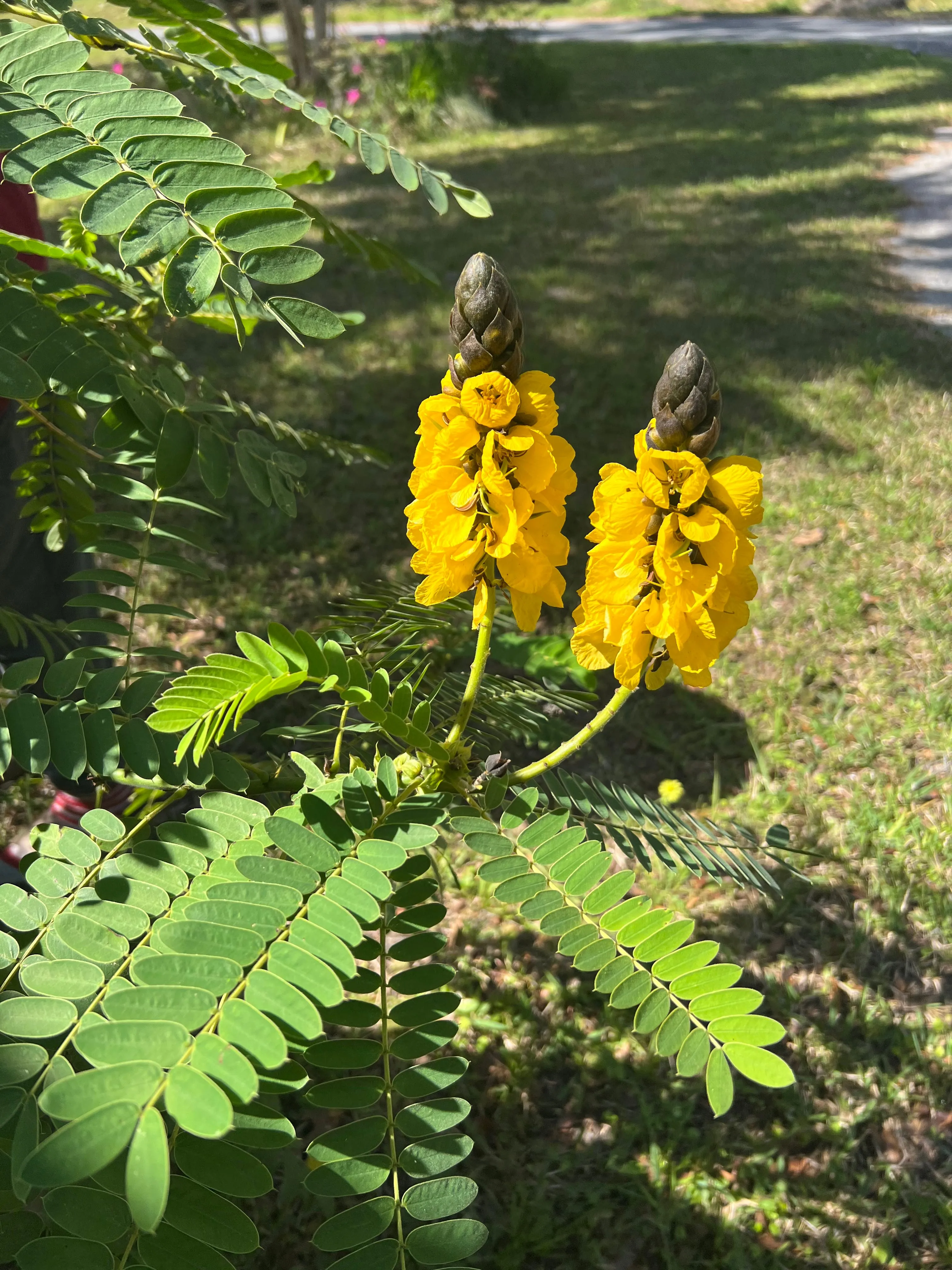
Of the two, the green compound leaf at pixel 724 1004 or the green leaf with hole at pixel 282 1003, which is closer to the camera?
the green leaf with hole at pixel 282 1003

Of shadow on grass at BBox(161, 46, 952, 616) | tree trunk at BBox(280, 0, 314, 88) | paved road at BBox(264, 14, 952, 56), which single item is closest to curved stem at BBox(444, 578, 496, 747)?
shadow on grass at BBox(161, 46, 952, 616)

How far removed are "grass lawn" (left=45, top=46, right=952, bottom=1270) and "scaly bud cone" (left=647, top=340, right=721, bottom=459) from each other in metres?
1.65

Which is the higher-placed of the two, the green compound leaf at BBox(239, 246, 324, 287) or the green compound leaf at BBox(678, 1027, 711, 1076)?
Answer: the green compound leaf at BBox(239, 246, 324, 287)

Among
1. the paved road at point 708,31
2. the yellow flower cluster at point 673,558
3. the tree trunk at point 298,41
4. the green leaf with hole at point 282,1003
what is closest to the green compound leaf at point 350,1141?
the green leaf with hole at point 282,1003

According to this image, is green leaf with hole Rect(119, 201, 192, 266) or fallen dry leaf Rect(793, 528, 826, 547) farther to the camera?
fallen dry leaf Rect(793, 528, 826, 547)

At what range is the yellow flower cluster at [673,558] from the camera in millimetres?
1103

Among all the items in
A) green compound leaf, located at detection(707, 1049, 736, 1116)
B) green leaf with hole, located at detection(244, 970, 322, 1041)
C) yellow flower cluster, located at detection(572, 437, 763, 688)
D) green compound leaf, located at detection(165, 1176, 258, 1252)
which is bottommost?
green compound leaf, located at detection(165, 1176, 258, 1252)

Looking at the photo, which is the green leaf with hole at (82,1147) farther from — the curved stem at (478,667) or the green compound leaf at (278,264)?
the green compound leaf at (278,264)

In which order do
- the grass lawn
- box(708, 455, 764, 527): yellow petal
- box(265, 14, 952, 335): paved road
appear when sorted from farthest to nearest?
box(265, 14, 952, 335): paved road, the grass lawn, box(708, 455, 764, 527): yellow petal

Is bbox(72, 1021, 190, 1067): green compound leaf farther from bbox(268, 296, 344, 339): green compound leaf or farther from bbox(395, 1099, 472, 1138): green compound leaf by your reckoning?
bbox(268, 296, 344, 339): green compound leaf

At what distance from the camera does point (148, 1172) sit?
793mm

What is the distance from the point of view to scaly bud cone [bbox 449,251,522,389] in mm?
1052

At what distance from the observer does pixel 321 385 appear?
4883mm

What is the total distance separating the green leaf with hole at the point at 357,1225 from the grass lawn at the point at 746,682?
977mm
